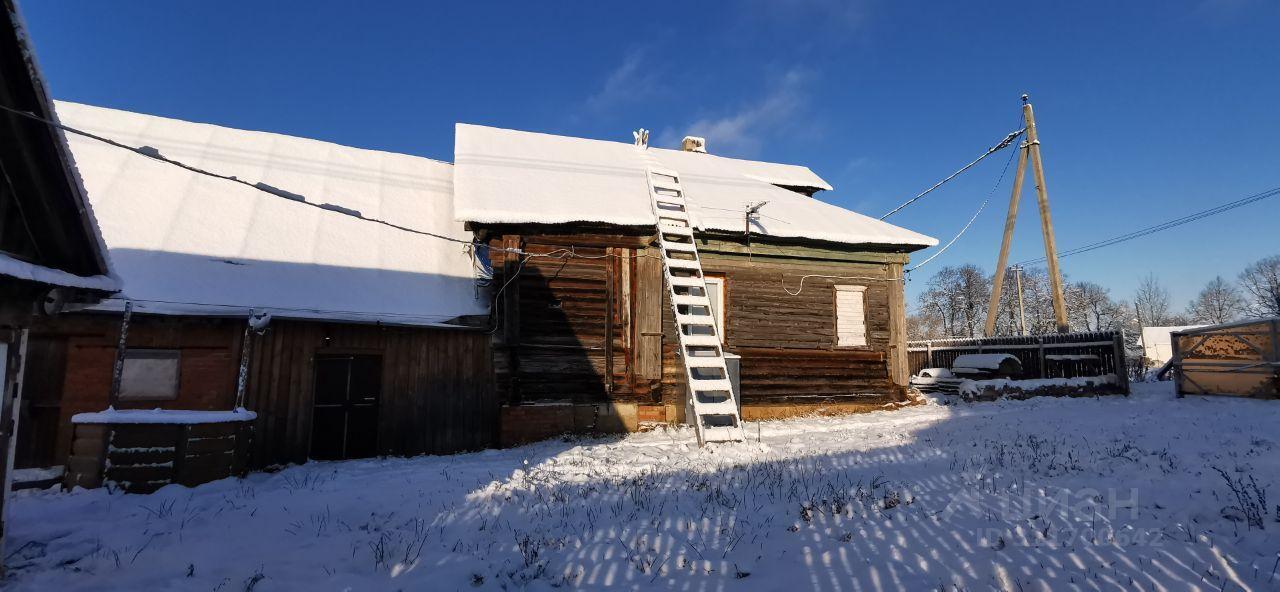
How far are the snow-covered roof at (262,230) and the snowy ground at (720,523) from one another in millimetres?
2637

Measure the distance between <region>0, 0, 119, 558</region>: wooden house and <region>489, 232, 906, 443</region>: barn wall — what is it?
238 inches

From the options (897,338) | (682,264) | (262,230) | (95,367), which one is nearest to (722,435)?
(682,264)

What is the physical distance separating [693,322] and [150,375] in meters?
7.77

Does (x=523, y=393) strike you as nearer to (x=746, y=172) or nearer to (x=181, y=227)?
(x=181, y=227)

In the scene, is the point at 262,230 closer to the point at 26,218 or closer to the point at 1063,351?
the point at 26,218

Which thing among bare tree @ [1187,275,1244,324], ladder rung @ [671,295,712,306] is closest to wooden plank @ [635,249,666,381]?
ladder rung @ [671,295,712,306]

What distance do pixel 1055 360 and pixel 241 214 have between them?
18.3 meters

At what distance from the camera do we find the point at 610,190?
39.3 feet

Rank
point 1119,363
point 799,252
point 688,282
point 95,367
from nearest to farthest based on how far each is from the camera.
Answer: point 95,367 → point 688,282 → point 799,252 → point 1119,363

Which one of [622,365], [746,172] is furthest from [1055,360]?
[622,365]

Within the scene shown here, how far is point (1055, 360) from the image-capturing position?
1520 centimetres

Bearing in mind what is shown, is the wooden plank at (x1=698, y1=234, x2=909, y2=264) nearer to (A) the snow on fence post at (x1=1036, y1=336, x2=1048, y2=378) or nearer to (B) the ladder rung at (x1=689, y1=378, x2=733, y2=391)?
(B) the ladder rung at (x1=689, y1=378, x2=733, y2=391)

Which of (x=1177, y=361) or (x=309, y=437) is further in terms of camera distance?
(x=1177, y=361)

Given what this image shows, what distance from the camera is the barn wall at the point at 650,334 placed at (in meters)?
10.4
